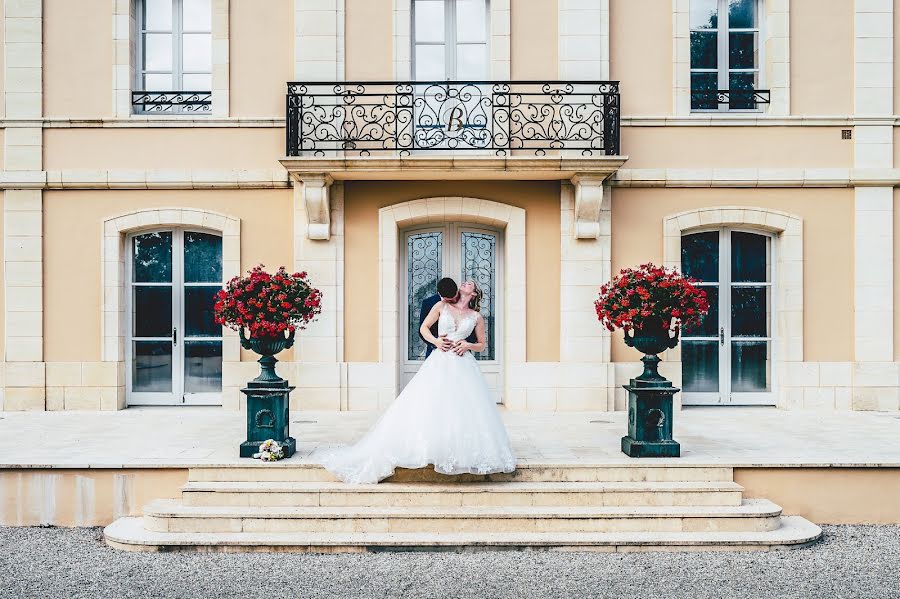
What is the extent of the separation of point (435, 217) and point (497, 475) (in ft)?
13.2

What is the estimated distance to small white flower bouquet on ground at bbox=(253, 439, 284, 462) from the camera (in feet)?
19.9

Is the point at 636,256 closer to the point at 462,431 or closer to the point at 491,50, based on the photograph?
the point at 491,50

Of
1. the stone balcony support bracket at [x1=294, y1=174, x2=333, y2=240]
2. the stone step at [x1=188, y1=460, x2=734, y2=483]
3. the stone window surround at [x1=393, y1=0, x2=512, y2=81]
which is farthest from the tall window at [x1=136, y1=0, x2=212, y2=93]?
the stone step at [x1=188, y1=460, x2=734, y2=483]

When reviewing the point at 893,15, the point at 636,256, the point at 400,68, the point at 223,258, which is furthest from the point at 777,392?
the point at 223,258

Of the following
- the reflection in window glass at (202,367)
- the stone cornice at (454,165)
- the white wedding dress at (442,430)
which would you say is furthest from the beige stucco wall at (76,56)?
the white wedding dress at (442,430)

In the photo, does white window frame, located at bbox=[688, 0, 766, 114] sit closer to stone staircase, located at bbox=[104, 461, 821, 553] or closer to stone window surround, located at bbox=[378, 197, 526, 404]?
stone window surround, located at bbox=[378, 197, 526, 404]

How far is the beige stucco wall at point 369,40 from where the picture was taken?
29.6 feet

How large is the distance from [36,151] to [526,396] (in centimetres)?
663

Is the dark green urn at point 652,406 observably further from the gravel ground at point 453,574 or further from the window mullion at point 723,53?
the window mullion at point 723,53

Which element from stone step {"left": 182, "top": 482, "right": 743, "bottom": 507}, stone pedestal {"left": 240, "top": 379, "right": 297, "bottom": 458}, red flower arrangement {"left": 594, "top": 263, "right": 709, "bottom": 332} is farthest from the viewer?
stone pedestal {"left": 240, "top": 379, "right": 297, "bottom": 458}

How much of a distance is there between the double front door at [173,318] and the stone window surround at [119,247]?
0.77ft

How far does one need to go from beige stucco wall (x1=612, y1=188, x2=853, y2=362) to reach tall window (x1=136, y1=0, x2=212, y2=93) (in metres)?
5.42

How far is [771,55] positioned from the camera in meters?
9.17

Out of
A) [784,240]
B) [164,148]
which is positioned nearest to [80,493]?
[164,148]
